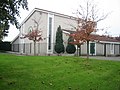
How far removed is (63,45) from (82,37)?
59.7ft

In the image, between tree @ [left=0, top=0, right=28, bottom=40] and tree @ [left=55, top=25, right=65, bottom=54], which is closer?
tree @ [left=0, top=0, right=28, bottom=40]

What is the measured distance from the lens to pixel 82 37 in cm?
1967

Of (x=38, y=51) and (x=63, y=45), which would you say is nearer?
(x=63, y=45)

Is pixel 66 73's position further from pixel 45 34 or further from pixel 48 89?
Result: pixel 45 34

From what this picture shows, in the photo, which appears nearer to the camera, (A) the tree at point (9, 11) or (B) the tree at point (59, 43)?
(A) the tree at point (9, 11)

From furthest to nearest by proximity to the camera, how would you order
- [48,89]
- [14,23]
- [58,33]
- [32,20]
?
1. [32,20]
2. [58,33]
3. [14,23]
4. [48,89]

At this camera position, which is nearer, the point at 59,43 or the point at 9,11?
the point at 9,11

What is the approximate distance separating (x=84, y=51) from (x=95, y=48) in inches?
87.8

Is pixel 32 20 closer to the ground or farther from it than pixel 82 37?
farther from it

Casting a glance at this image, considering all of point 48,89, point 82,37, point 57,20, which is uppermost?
point 57,20

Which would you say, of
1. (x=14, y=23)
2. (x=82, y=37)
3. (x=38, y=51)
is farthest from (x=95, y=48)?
(x=14, y=23)

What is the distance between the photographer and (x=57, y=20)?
135 ft

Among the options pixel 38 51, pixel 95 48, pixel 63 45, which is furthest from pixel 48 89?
pixel 95 48

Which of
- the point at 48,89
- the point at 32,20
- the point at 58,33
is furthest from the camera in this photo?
the point at 32,20
